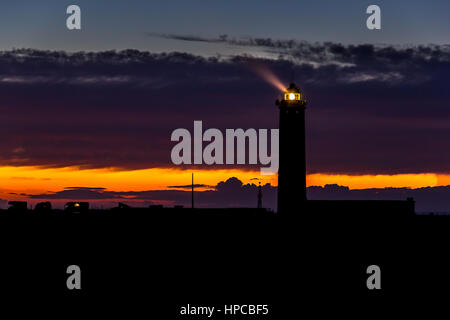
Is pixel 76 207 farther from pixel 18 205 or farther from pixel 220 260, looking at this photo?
pixel 220 260

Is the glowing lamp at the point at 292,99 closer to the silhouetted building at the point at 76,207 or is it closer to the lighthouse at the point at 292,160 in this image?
the lighthouse at the point at 292,160

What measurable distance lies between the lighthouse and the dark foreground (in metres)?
1.89

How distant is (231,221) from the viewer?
3521 inches

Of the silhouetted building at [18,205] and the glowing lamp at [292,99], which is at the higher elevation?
the glowing lamp at [292,99]

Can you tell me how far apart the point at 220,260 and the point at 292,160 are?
45.8ft

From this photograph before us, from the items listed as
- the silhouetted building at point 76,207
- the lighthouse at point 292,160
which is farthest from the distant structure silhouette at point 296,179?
the silhouetted building at point 76,207

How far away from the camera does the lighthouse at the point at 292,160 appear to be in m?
90.6

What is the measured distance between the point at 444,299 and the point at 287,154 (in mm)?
24434

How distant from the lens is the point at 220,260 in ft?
266

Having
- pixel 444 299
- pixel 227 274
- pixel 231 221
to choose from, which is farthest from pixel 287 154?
pixel 444 299

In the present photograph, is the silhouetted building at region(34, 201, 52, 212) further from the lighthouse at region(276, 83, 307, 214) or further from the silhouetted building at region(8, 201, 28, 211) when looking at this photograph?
the lighthouse at region(276, 83, 307, 214)

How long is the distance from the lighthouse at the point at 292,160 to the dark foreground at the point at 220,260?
1.89 m
